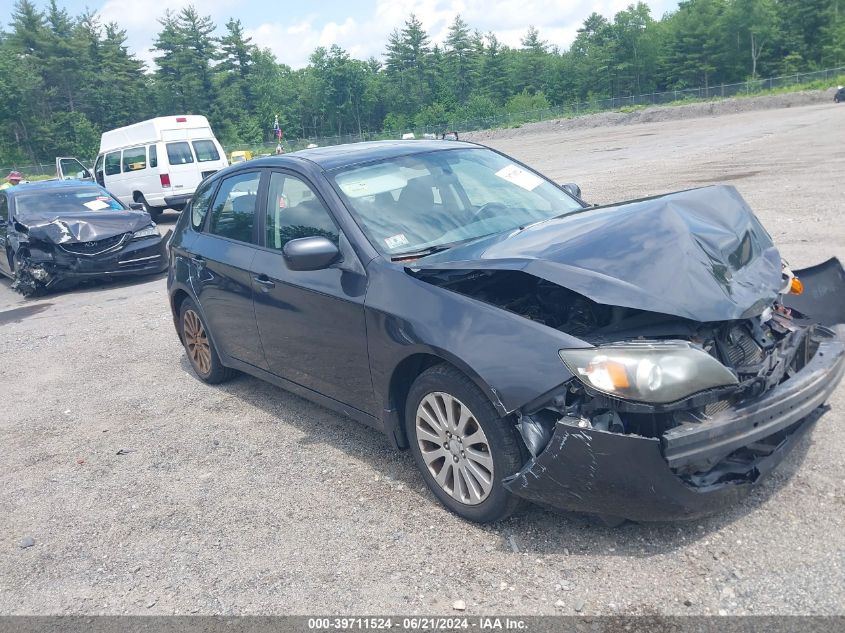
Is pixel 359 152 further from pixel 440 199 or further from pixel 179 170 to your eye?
pixel 179 170

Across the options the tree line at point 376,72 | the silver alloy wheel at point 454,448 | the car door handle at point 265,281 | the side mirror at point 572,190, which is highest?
the tree line at point 376,72

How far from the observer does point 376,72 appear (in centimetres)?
10350

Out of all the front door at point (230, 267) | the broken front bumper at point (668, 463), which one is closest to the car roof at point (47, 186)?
the front door at point (230, 267)

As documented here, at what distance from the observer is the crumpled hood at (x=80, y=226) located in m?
11.2

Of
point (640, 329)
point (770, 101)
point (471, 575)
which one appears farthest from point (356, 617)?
point (770, 101)

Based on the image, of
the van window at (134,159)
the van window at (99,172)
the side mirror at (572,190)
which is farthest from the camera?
the van window at (99,172)

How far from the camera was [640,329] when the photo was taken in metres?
3.29

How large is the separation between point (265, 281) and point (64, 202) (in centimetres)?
908

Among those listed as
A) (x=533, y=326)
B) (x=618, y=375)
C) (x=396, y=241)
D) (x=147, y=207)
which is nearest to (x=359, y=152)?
(x=396, y=241)

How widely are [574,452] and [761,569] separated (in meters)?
0.89

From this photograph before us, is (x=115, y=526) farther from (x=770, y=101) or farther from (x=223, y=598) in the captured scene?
(x=770, y=101)

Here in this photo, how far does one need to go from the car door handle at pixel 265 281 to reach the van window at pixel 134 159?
1659 cm

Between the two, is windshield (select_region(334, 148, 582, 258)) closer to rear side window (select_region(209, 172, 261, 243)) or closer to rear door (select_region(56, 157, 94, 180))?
rear side window (select_region(209, 172, 261, 243))

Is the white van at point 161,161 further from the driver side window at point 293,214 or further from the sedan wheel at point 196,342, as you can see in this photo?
the driver side window at point 293,214
